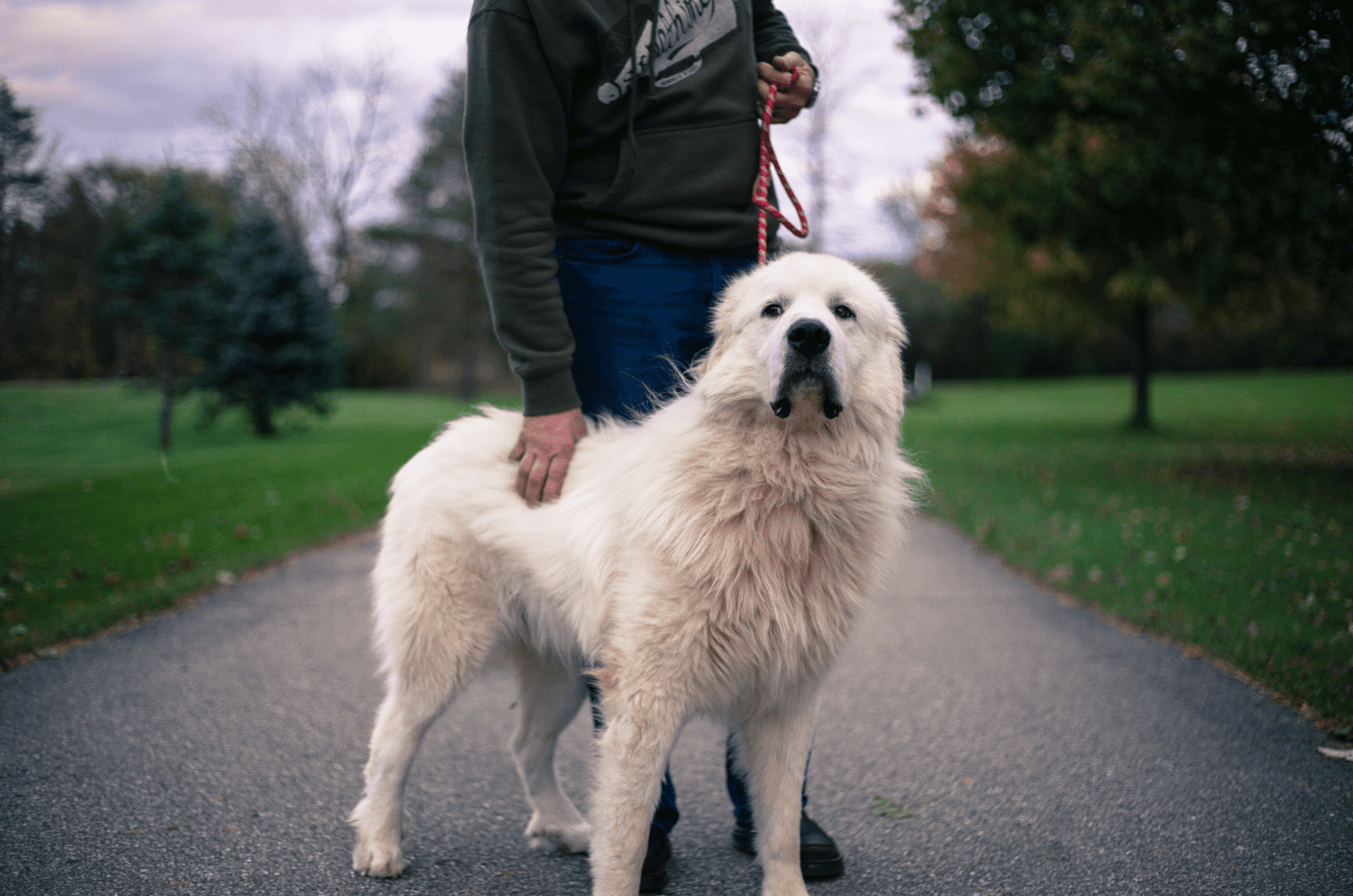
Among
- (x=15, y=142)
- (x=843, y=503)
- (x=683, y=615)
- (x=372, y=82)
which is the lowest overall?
(x=683, y=615)

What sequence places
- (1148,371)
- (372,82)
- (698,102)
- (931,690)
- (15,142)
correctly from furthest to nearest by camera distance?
(372,82) < (1148,371) < (15,142) < (931,690) < (698,102)

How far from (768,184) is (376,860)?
260 cm

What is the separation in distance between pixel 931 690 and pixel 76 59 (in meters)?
7.14

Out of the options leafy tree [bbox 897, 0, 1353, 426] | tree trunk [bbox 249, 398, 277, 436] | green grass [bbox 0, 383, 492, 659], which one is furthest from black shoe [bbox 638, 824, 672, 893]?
tree trunk [bbox 249, 398, 277, 436]

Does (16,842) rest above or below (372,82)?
below

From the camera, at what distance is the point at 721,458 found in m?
2.25

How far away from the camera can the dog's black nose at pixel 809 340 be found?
213 cm

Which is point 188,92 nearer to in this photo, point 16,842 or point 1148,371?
point 16,842

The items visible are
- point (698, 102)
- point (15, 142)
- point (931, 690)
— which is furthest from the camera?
point (15, 142)

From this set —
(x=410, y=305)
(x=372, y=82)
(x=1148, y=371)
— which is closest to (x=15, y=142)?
(x=1148, y=371)

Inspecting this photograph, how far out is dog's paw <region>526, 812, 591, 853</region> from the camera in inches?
113

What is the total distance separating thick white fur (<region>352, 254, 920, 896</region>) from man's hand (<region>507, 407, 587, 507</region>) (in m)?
0.05

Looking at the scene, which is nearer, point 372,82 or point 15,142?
point 15,142

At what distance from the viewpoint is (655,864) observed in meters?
2.61
